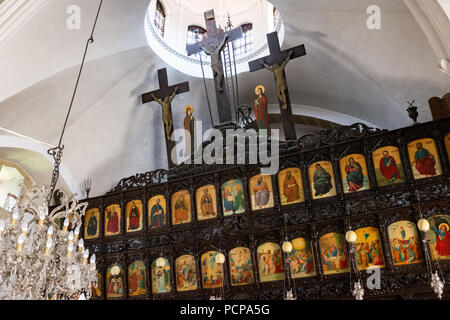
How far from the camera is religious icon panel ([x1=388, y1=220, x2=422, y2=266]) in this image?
25.2 feet

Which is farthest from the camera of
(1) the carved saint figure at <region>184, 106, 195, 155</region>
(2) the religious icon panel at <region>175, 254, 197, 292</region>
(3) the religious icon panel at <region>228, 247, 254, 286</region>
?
(1) the carved saint figure at <region>184, 106, 195, 155</region>

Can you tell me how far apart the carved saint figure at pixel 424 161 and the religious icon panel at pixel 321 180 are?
1664 millimetres

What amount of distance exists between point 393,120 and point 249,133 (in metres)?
3.95

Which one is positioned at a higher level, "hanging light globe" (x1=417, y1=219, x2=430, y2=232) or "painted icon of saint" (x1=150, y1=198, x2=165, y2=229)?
"painted icon of saint" (x1=150, y1=198, x2=165, y2=229)

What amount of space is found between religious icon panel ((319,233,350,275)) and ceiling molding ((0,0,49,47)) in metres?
6.75

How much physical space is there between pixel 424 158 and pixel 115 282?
7.23 m

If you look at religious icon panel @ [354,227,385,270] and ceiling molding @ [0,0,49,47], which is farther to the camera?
religious icon panel @ [354,227,385,270]

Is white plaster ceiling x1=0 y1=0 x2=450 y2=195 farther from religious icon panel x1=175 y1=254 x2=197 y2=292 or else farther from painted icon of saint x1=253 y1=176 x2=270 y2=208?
painted icon of saint x1=253 y1=176 x2=270 y2=208

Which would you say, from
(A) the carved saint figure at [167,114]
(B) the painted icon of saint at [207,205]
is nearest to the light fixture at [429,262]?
(B) the painted icon of saint at [207,205]

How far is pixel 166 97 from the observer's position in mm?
11266

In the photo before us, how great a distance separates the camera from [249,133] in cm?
1013

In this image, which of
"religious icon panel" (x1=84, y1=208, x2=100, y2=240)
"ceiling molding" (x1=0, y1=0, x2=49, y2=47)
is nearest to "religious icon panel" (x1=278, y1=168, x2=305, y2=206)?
"religious icon panel" (x1=84, y1=208, x2=100, y2=240)

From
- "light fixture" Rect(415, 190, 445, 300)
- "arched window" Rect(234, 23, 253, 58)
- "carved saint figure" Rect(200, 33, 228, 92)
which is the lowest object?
"light fixture" Rect(415, 190, 445, 300)

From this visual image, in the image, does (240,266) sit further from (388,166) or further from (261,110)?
(261,110)
